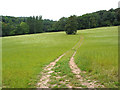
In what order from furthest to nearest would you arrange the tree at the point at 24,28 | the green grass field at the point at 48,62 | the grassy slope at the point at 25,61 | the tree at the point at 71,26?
1. the tree at the point at 24,28
2. the tree at the point at 71,26
3. the grassy slope at the point at 25,61
4. the green grass field at the point at 48,62

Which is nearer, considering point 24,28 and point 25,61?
point 25,61

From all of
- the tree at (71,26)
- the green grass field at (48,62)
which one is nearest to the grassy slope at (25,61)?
the green grass field at (48,62)

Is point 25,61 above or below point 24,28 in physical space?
below

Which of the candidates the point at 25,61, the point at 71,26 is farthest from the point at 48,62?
the point at 71,26

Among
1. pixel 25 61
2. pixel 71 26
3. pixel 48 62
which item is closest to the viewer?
pixel 48 62

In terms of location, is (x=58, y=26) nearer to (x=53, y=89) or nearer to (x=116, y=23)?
(x=116, y=23)

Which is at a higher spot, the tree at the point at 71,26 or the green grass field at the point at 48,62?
the tree at the point at 71,26

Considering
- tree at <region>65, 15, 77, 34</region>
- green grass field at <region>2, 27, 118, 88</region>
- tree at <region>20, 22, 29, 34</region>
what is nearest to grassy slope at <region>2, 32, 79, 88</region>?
green grass field at <region>2, 27, 118, 88</region>

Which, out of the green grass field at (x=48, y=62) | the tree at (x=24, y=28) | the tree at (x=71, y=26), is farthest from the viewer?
the tree at (x=24, y=28)

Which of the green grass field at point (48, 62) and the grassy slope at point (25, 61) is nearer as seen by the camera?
the green grass field at point (48, 62)

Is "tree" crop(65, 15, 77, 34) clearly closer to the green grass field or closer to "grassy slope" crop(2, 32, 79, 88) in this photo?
"grassy slope" crop(2, 32, 79, 88)

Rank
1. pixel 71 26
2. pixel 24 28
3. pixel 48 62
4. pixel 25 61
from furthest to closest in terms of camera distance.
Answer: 1. pixel 24 28
2. pixel 71 26
3. pixel 25 61
4. pixel 48 62

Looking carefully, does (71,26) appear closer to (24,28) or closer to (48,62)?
(48,62)

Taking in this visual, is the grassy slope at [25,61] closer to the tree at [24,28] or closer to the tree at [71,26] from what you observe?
the tree at [71,26]
